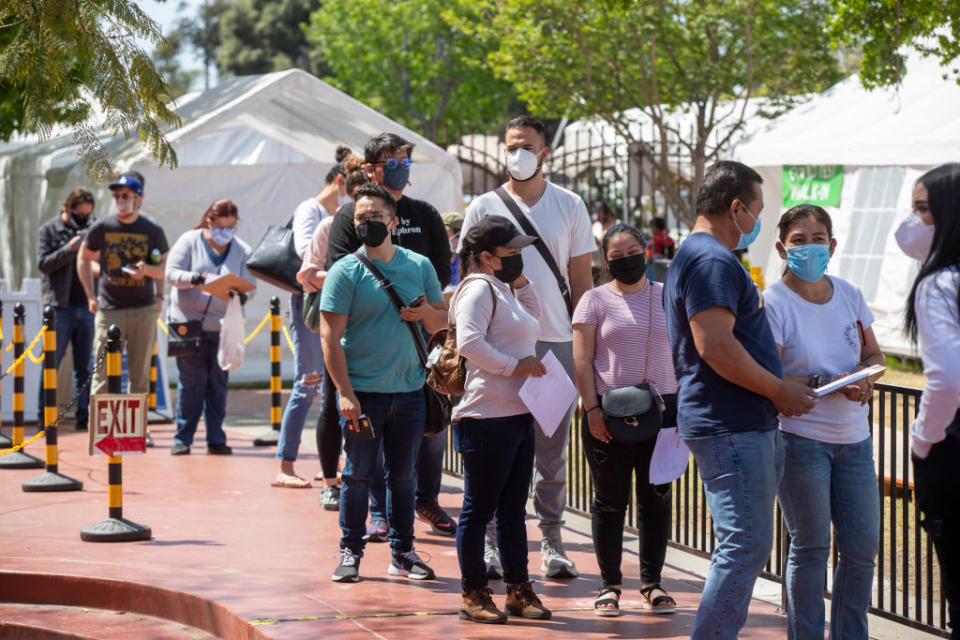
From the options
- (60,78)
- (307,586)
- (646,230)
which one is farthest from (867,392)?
(646,230)

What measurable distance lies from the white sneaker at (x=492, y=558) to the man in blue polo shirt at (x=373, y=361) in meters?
0.44

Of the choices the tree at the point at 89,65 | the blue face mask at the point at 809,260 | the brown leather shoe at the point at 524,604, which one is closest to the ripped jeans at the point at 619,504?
the brown leather shoe at the point at 524,604

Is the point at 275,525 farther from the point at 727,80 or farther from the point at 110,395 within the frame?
the point at 727,80

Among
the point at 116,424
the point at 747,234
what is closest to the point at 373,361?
the point at 116,424

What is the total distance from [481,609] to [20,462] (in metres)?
5.54

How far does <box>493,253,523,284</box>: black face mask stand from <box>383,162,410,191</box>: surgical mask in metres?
1.65

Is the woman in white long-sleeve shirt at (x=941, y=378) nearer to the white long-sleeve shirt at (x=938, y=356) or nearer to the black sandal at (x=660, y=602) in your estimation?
the white long-sleeve shirt at (x=938, y=356)

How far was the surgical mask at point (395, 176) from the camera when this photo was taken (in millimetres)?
7090

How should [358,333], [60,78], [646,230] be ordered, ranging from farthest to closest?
[646,230], [60,78], [358,333]

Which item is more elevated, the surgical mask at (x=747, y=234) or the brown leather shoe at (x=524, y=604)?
the surgical mask at (x=747, y=234)

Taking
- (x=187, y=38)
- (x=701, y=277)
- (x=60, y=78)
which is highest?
(x=187, y=38)

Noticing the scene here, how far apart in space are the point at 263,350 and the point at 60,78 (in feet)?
31.2

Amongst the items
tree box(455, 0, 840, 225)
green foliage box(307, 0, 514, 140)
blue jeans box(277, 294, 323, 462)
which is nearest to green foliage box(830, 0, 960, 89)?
tree box(455, 0, 840, 225)

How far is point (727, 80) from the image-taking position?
23.0 metres
